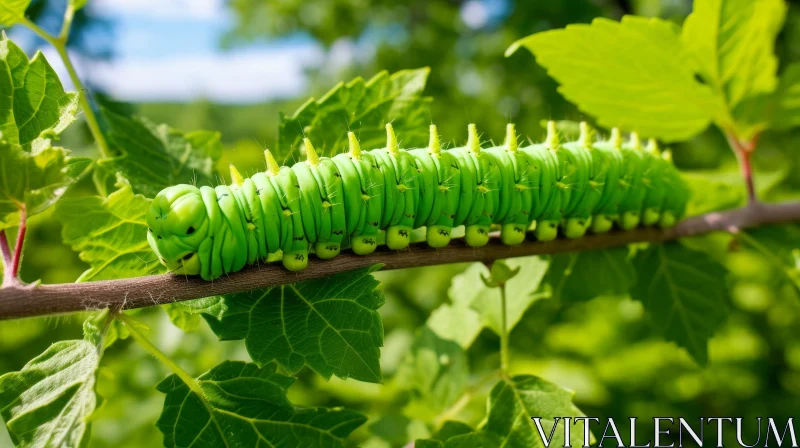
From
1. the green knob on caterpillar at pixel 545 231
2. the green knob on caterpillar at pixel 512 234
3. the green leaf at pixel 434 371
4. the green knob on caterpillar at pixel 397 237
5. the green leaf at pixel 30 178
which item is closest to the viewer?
the green leaf at pixel 30 178

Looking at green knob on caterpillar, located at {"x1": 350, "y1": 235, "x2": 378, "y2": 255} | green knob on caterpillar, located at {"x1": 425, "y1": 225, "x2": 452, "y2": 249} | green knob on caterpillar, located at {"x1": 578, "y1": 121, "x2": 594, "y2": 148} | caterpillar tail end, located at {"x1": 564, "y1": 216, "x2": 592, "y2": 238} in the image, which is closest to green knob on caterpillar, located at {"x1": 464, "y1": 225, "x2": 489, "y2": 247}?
green knob on caterpillar, located at {"x1": 425, "y1": 225, "x2": 452, "y2": 249}

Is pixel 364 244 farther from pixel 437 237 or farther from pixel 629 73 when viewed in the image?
pixel 629 73

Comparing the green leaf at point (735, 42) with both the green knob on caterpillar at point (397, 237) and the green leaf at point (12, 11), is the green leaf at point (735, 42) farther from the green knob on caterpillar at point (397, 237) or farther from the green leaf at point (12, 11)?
the green leaf at point (12, 11)

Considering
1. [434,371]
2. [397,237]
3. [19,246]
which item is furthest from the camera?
[434,371]

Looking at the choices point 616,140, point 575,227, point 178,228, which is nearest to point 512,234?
point 575,227

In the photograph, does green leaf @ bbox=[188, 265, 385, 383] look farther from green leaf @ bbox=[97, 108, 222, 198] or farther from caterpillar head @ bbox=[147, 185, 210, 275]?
green leaf @ bbox=[97, 108, 222, 198]

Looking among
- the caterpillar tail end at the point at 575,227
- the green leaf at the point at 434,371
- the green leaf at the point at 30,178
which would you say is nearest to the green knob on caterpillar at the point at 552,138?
the caterpillar tail end at the point at 575,227
